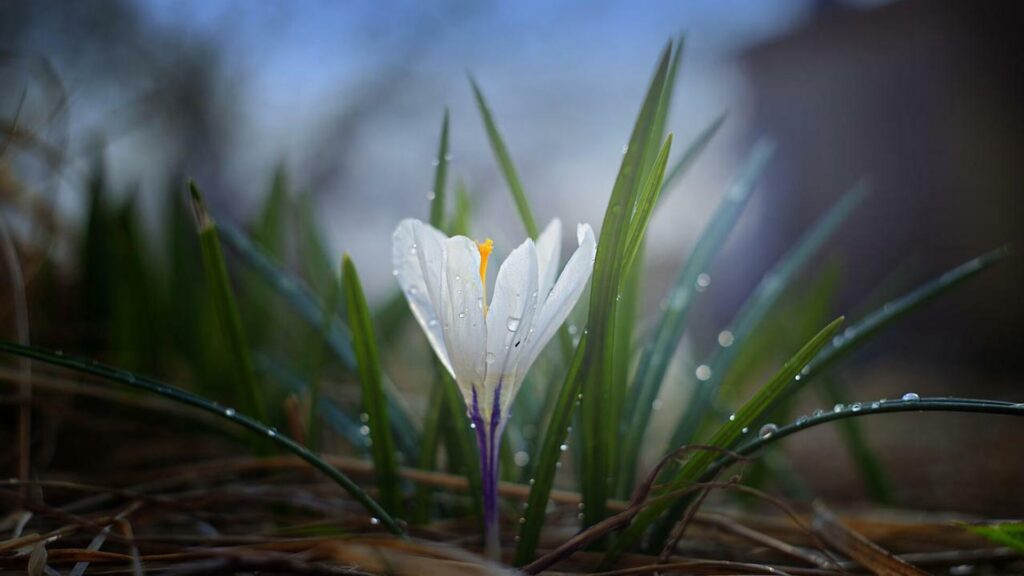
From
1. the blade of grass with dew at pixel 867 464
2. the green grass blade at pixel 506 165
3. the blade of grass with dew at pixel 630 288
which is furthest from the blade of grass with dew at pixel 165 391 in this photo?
the blade of grass with dew at pixel 867 464

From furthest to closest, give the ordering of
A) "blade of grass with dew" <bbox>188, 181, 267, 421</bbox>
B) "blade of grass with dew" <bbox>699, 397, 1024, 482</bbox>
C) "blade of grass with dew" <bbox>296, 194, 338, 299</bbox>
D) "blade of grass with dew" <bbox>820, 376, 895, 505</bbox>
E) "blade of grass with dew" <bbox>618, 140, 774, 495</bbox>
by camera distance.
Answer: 1. "blade of grass with dew" <bbox>296, 194, 338, 299</bbox>
2. "blade of grass with dew" <bbox>820, 376, 895, 505</bbox>
3. "blade of grass with dew" <bbox>618, 140, 774, 495</bbox>
4. "blade of grass with dew" <bbox>188, 181, 267, 421</bbox>
5. "blade of grass with dew" <bbox>699, 397, 1024, 482</bbox>

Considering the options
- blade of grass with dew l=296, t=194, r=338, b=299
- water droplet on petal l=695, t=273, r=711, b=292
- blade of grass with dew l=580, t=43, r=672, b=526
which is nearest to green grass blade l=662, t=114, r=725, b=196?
water droplet on petal l=695, t=273, r=711, b=292

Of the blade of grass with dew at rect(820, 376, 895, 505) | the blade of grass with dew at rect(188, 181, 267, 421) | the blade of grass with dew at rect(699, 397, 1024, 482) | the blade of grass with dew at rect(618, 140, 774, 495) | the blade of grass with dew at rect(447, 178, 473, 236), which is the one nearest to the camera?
the blade of grass with dew at rect(699, 397, 1024, 482)

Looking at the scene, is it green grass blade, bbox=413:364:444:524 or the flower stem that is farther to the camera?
green grass blade, bbox=413:364:444:524

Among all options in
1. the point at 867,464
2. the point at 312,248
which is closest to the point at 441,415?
the point at 312,248

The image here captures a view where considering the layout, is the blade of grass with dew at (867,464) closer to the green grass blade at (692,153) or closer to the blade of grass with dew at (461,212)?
the green grass blade at (692,153)

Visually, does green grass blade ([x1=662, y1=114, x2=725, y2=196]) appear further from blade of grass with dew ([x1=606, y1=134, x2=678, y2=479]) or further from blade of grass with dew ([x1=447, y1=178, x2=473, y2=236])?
blade of grass with dew ([x1=447, y1=178, x2=473, y2=236])
